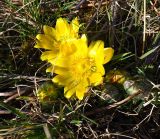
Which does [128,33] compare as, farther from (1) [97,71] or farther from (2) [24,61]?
(2) [24,61]

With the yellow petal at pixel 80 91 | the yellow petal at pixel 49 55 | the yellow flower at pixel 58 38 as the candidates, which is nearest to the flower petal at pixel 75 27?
the yellow flower at pixel 58 38

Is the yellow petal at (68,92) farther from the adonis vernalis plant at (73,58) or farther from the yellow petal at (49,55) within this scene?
the yellow petal at (49,55)

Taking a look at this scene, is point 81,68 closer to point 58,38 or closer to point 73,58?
point 73,58

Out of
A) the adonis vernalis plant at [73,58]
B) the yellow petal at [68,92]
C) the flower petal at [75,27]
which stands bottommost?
the yellow petal at [68,92]

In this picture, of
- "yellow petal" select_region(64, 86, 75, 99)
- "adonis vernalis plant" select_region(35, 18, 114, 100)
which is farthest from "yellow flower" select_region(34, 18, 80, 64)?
"yellow petal" select_region(64, 86, 75, 99)

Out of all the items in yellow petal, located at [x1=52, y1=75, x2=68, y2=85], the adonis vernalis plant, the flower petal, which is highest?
the flower petal

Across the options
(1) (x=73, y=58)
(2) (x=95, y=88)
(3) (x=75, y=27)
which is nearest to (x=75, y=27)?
(3) (x=75, y=27)

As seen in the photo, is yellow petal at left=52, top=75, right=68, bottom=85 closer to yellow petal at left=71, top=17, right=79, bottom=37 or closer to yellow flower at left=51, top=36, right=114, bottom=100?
yellow flower at left=51, top=36, right=114, bottom=100

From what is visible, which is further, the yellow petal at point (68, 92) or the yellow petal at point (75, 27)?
the yellow petal at point (75, 27)
